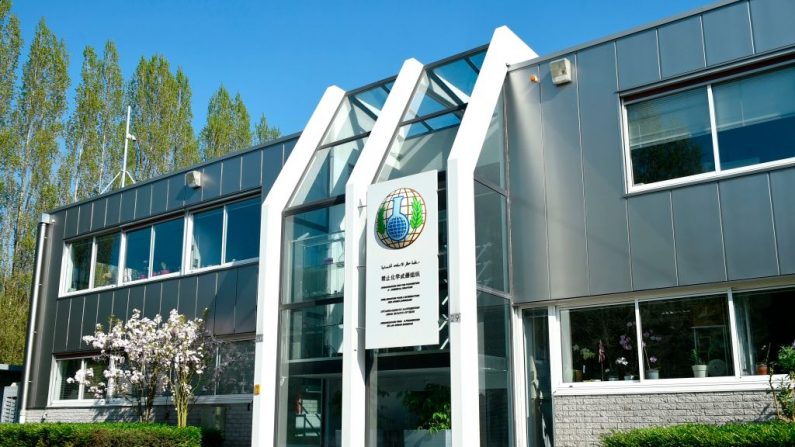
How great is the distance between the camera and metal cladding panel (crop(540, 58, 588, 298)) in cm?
1079

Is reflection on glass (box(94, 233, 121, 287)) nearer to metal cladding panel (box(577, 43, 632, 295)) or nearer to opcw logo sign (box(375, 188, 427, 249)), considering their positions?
opcw logo sign (box(375, 188, 427, 249))

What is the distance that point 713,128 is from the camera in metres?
10.4

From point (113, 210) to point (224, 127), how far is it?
66.0 ft

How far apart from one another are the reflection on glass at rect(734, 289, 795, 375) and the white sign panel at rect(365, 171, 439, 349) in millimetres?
3614

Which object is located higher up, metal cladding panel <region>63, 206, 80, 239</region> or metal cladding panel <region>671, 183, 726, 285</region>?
metal cladding panel <region>63, 206, 80, 239</region>

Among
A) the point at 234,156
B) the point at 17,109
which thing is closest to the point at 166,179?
the point at 234,156

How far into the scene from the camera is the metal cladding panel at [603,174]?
34.4 feet

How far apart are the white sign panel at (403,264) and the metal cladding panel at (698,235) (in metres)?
3.01

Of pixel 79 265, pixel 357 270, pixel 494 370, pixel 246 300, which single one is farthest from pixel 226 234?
pixel 494 370

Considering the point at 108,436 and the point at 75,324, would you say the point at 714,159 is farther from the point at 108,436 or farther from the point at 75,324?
the point at 75,324

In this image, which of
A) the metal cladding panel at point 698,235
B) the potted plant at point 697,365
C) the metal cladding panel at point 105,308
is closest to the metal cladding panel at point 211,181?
the metal cladding panel at point 105,308

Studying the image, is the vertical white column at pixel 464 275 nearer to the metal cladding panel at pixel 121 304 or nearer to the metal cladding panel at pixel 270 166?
the metal cladding panel at pixel 270 166

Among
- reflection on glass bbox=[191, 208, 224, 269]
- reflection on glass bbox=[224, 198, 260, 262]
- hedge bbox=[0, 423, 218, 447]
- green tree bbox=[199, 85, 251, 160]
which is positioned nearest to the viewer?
hedge bbox=[0, 423, 218, 447]

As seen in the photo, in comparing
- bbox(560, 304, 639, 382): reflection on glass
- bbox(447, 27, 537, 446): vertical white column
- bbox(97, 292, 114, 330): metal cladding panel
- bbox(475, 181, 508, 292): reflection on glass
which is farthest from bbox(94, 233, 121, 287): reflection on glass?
bbox(560, 304, 639, 382): reflection on glass
